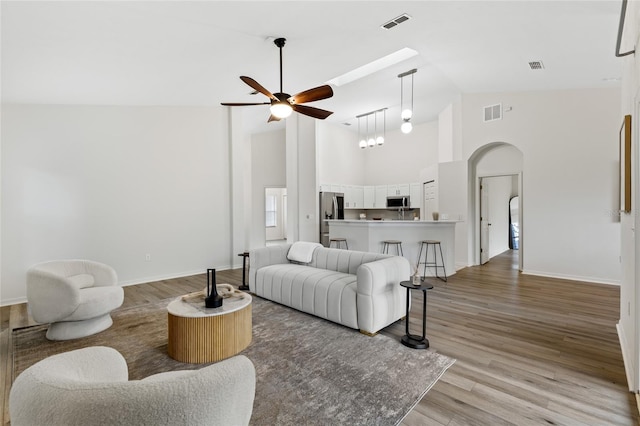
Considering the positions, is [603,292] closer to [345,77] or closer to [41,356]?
[345,77]

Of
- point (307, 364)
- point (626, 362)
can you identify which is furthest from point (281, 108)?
point (626, 362)

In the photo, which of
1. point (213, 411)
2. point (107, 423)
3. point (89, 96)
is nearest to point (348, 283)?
point (213, 411)

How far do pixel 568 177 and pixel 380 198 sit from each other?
4.48 meters

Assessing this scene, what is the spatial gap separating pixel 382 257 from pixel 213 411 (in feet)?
9.09

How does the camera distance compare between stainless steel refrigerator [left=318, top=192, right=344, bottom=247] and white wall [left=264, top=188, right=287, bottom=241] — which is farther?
white wall [left=264, top=188, right=287, bottom=241]

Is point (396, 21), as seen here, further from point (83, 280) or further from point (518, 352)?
point (83, 280)

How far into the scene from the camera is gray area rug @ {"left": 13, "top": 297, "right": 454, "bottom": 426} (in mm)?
1944

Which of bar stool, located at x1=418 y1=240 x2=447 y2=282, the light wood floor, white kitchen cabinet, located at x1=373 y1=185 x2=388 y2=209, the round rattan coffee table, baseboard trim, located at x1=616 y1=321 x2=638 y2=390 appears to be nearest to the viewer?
the light wood floor

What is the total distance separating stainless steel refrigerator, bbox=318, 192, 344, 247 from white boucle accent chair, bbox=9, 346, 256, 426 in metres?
6.17

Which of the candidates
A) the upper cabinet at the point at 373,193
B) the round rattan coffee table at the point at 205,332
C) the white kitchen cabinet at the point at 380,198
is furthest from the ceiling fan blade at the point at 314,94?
the white kitchen cabinet at the point at 380,198

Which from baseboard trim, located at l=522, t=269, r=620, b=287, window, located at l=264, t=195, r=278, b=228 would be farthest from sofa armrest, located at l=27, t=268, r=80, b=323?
A: window, located at l=264, t=195, r=278, b=228

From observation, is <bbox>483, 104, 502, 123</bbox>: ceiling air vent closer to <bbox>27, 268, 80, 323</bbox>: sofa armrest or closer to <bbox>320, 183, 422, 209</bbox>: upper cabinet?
<bbox>320, 183, 422, 209</bbox>: upper cabinet

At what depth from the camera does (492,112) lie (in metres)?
6.20

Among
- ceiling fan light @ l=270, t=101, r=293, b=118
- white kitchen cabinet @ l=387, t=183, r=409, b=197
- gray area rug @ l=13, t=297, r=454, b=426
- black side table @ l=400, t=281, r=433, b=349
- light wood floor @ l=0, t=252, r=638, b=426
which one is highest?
ceiling fan light @ l=270, t=101, r=293, b=118
